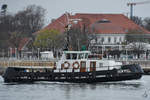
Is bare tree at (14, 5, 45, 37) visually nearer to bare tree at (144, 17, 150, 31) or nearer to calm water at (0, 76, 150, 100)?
bare tree at (144, 17, 150, 31)

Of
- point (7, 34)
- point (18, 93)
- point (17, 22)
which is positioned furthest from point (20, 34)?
point (18, 93)

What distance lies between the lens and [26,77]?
8619 centimetres

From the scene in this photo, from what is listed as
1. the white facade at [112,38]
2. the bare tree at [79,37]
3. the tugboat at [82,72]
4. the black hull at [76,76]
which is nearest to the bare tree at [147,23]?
the white facade at [112,38]

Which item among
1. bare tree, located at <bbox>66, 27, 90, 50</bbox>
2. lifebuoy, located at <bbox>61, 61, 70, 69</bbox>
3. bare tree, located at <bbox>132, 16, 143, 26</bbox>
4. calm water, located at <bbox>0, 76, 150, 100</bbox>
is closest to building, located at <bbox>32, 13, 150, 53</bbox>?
bare tree, located at <bbox>66, 27, 90, 50</bbox>

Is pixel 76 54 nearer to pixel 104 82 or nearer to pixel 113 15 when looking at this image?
pixel 104 82

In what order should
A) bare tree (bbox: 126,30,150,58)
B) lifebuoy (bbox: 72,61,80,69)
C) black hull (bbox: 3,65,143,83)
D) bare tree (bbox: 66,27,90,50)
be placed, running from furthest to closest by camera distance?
bare tree (bbox: 126,30,150,58), bare tree (bbox: 66,27,90,50), lifebuoy (bbox: 72,61,80,69), black hull (bbox: 3,65,143,83)

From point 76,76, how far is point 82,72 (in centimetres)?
82

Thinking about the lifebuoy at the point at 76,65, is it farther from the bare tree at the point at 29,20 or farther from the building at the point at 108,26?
the bare tree at the point at 29,20

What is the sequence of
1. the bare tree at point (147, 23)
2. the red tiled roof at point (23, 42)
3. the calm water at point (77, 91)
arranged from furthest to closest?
the bare tree at point (147, 23)
the red tiled roof at point (23, 42)
the calm water at point (77, 91)

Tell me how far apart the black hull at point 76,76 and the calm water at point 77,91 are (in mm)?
648

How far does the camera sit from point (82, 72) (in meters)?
84.6

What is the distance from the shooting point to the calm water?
72125mm

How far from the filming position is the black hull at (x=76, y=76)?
8431 centimetres

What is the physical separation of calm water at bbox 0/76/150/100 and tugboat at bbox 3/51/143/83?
0.78 meters
